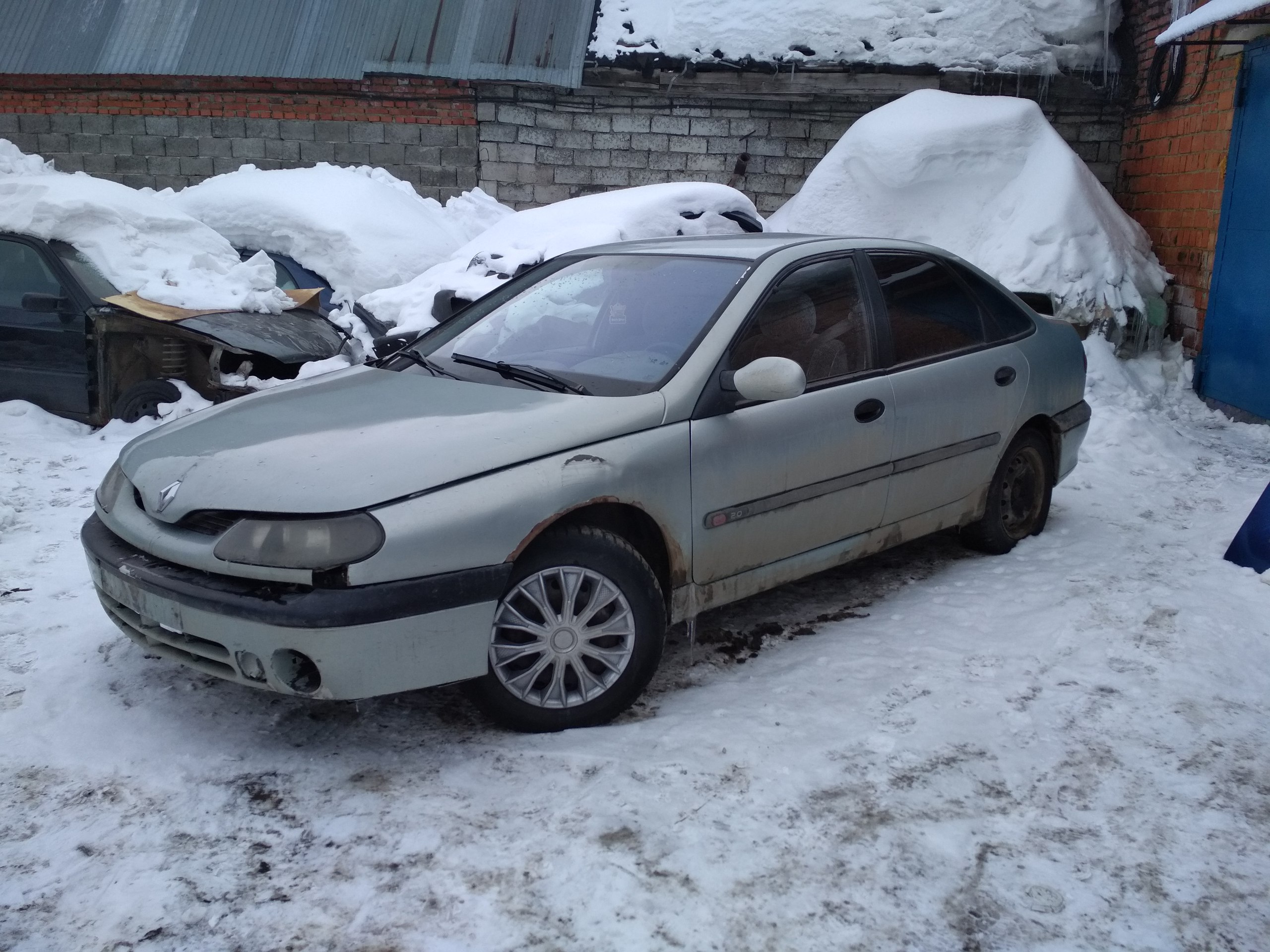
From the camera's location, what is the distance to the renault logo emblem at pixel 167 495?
121 inches

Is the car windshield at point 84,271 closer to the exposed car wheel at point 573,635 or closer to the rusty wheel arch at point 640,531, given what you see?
the rusty wheel arch at point 640,531

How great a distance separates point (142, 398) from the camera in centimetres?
680

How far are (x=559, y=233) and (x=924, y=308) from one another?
15.0 ft

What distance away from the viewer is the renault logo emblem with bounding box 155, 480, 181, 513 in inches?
121

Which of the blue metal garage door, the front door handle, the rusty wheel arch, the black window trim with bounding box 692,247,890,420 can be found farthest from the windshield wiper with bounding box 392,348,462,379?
the blue metal garage door

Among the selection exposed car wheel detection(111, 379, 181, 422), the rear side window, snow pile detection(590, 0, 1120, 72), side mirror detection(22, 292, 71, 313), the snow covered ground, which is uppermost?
snow pile detection(590, 0, 1120, 72)

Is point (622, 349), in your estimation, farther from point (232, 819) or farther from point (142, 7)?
point (142, 7)

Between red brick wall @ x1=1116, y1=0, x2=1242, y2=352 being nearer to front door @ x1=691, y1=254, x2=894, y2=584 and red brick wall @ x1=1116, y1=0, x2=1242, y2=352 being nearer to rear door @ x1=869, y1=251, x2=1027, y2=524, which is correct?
rear door @ x1=869, y1=251, x2=1027, y2=524

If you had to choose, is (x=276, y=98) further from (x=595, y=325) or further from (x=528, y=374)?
(x=528, y=374)

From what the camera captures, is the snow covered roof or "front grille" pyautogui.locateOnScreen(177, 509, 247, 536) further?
the snow covered roof

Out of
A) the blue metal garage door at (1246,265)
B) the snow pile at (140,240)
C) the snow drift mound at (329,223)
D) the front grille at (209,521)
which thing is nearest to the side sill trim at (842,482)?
the front grille at (209,521)

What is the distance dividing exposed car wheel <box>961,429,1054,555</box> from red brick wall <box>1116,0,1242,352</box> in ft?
16.6

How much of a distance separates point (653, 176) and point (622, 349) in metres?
8.95

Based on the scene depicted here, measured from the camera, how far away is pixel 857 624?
4270 millimetres
